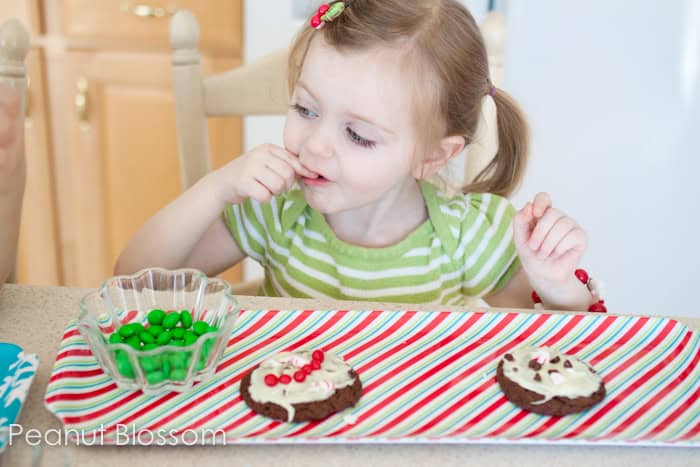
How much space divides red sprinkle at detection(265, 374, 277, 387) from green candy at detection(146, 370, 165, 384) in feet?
0.36

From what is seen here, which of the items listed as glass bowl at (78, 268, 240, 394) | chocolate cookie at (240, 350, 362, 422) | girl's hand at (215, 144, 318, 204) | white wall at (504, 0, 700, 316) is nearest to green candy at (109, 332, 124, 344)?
glass bowl at (78, 268, 240, 394)

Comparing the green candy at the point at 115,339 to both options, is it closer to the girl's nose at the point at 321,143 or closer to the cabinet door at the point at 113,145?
the girl's nose at the point at 321,143

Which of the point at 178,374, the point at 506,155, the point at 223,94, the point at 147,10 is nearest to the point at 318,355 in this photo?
the point at 178,374

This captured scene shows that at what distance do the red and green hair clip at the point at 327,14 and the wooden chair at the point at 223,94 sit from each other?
0.32m

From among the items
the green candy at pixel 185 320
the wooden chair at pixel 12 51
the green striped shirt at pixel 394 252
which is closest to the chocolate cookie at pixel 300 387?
the green candy at pixel 185 320

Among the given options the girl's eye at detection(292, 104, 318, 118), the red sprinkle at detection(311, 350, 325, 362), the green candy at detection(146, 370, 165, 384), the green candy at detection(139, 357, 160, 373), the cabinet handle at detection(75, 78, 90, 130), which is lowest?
the cabinet handle at detection(75, 78, 90, 130)

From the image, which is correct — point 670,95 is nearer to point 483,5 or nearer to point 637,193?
point 637,193

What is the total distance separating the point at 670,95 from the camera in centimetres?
255

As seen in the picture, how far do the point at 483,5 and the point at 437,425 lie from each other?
1.98m

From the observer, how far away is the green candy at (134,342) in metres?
0.79

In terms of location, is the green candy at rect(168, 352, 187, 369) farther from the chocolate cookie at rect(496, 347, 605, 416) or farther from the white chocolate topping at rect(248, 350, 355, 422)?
the chocolate cookie at rect(496, 347, 605, 416)

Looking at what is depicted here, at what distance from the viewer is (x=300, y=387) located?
0.77 metres

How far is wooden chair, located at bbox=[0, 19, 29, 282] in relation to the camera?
118 cm

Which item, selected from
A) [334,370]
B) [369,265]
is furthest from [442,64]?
[334,370]
